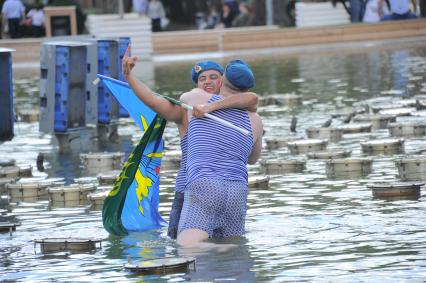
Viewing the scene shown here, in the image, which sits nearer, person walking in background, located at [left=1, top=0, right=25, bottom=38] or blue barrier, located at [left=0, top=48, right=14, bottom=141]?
blue barrier, located at [left=0, top=48, right=14, bottom=141]

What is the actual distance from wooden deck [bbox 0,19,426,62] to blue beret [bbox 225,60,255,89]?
2520cm

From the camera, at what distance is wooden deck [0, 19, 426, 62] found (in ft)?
119

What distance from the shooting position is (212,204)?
34.8 feet

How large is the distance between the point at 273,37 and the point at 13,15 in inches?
288

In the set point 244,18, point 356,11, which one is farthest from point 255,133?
point 244,18

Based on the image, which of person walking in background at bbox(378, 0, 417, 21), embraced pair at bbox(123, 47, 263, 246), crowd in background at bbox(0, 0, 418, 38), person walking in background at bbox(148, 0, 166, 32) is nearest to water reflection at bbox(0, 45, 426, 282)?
embraced pair at bbox(123, 47, 263, 246)

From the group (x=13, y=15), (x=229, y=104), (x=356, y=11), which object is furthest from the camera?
(x=356, y=11)

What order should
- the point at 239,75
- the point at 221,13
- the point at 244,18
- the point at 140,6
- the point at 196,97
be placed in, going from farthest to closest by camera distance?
the point at 221,13, the point at 244,18, the point at 140,6, the point at 196,97, the point at 239,75

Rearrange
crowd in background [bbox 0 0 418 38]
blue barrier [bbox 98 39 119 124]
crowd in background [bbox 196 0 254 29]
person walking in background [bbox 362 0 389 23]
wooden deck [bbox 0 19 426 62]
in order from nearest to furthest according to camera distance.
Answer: blue barrier [bbox 98 39 119 124] < wooden deck [bbox 0 19 426 62] < crowd in background [bbox 0 0 418 38] < person walking in background [bbox 362 0 389 23] < crowd in background [bbox 196 0 254 29]

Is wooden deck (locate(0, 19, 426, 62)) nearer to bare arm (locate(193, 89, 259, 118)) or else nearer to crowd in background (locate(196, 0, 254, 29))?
crowd in background (locate(196, 0, 254, 29))

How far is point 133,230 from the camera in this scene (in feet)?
39.9

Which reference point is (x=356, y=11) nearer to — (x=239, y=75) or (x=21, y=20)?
(x=21, y=20)

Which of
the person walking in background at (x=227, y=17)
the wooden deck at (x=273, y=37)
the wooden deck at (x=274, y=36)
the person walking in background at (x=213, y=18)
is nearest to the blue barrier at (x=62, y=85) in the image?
the wooden deck at (x=273, y=37)

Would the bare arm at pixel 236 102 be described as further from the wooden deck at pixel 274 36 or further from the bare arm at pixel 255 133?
the wooden deck at pixel 274 36
